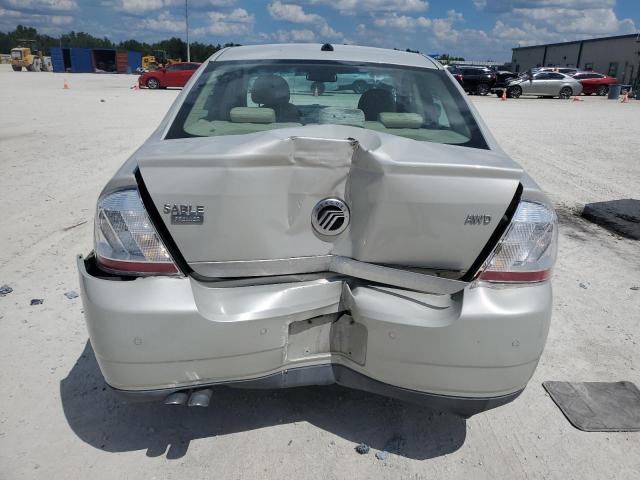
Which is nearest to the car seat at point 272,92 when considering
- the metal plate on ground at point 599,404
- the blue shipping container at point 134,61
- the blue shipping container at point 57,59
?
the metal plate on ground at point 599,404

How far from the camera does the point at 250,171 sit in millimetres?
1995

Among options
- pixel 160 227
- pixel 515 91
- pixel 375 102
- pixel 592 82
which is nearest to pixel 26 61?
pixel 515 91

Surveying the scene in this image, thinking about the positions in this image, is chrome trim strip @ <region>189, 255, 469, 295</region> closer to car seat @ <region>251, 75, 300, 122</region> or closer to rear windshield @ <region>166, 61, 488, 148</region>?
rear windshield @ <region>166, 61, 488, 148</region>

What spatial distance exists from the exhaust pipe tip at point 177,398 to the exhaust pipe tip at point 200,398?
0.07ft

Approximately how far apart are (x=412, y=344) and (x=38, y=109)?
16.4 metres

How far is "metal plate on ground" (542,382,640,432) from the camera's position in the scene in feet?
8.95

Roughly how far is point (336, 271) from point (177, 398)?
827 mm

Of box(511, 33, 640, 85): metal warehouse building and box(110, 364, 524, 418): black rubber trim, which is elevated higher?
box(511, 33, 640, 85): metal warehouse building

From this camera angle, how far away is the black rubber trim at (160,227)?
2012 millimetres

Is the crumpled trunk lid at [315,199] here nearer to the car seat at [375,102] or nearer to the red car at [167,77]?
the car seat at [375,102]

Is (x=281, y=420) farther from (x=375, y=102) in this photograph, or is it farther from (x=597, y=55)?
(x=597, y=55)

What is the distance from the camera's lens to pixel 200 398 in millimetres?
2154

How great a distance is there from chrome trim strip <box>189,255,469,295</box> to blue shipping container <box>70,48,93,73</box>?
66.9m

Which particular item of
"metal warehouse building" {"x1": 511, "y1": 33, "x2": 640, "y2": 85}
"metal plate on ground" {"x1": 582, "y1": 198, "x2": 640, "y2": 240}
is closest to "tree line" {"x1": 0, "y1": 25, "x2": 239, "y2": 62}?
"metal warehouse building" {"x1": 511, "y1": 33, "x2": 640, "y2": 85}
